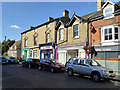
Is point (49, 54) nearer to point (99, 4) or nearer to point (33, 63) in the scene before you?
point (33, 63)

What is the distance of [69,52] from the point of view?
17500mm

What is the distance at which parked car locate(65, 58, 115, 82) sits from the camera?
8.03 metres

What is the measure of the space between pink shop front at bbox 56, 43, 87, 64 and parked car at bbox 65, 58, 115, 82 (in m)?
4.98

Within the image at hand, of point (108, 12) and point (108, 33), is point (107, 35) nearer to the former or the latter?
point (108, 33)

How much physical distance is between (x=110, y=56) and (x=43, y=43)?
13836 millimetres

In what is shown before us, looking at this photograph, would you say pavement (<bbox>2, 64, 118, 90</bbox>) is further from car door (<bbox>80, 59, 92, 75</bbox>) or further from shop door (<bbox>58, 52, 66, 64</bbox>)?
shop door (<bbox>58, 52, 66, 64</bbox>)

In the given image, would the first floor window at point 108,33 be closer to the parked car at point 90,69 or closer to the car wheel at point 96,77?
the parked car at point 90,69

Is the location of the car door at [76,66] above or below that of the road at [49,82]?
above

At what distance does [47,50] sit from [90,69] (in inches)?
558

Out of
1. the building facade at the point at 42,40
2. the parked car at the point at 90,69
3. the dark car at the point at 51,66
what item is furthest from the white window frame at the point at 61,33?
the parked car at the point at 90,69

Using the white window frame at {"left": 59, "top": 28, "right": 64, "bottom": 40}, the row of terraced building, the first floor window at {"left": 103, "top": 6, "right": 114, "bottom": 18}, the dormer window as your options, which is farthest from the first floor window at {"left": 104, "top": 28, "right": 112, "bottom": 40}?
the white window frame at {"left": 59, "top": 28, "right": 64, "bottom": 40}

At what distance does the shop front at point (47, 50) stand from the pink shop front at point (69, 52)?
1312mm

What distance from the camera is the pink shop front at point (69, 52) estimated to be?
1529 cm

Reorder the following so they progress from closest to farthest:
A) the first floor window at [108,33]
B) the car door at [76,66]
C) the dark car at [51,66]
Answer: the car door at [76,66]
the dark car at [51,66]
the first floor window at [108,33]
